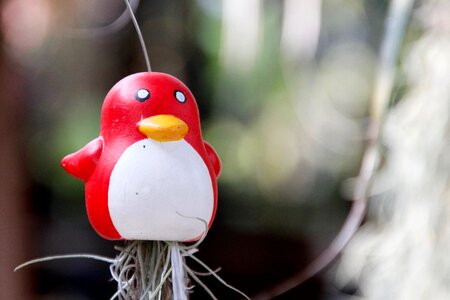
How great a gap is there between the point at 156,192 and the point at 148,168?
0.6 inches

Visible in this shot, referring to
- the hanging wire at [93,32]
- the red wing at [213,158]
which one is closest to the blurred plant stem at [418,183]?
the red wing at [213,158]

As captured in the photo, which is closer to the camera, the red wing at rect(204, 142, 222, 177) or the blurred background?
the red wing at rect(204, 142, 222, 177)

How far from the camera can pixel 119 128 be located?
0.40 meters

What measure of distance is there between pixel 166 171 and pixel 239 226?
2.84 ft

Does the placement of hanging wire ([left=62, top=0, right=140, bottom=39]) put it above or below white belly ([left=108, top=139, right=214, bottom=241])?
above

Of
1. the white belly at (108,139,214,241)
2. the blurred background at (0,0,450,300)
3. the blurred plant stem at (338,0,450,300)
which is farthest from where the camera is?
the blurred background at (0,0,450,300)

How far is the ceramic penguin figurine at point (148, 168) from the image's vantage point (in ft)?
1.24

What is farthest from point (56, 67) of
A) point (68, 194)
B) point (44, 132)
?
point (68, 194)

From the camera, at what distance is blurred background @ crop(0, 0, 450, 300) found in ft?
3.70

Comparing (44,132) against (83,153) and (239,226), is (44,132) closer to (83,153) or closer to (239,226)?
(239,226)

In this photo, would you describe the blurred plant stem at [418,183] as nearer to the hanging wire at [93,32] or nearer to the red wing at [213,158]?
the red wing at [213,158]

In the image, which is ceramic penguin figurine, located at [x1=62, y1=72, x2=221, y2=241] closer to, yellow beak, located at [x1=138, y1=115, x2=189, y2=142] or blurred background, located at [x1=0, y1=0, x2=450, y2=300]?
yellow beak, located at [x1=138, y1=115, x2=189, y2=142]

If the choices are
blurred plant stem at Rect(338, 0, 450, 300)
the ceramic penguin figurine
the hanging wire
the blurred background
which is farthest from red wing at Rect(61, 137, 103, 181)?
the hanging wire

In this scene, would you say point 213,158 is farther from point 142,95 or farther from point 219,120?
point 219,120
